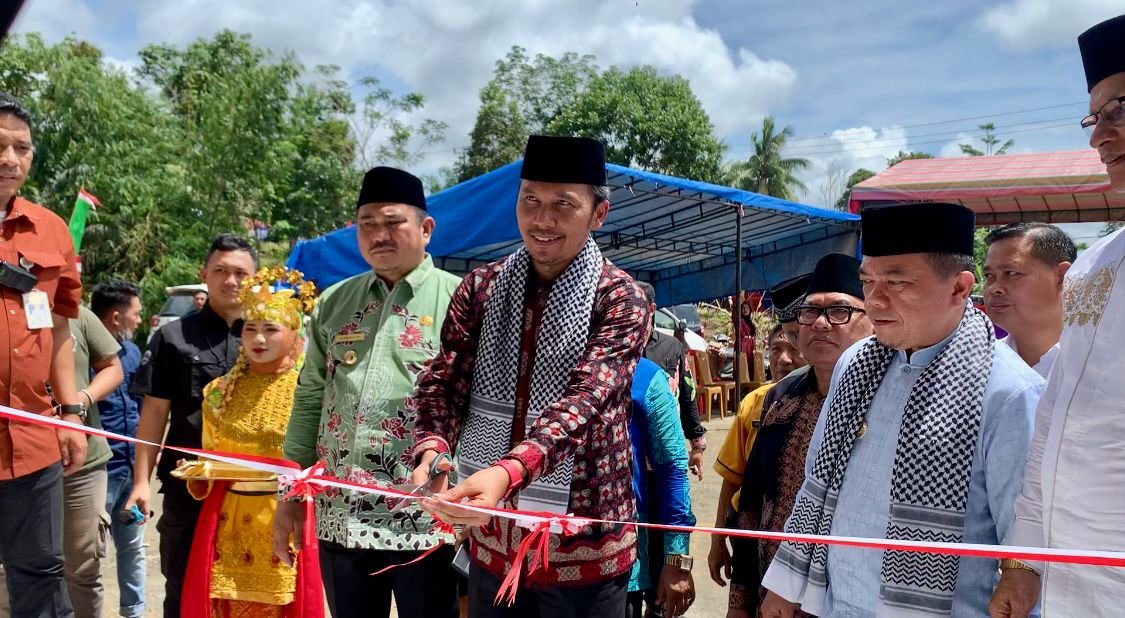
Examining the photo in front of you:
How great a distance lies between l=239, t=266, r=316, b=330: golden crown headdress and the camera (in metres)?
3.78

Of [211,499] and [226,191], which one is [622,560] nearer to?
[211,499]

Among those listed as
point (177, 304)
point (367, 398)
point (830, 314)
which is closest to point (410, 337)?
point (367, 398)

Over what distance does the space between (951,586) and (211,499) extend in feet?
9.66

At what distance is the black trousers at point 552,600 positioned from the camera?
230cm

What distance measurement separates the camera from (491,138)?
32031 millimetres

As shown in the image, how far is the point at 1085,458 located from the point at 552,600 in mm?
1335

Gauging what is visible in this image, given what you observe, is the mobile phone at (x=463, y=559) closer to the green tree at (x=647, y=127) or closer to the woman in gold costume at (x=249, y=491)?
the woman in gold costume at (x=249, y=491)

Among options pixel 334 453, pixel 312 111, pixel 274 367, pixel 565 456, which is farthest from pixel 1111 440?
pixel 312 111

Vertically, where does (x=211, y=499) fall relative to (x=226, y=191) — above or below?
below

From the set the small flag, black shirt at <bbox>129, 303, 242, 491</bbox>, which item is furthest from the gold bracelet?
the small flag

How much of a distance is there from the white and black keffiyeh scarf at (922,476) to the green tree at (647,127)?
32214mm

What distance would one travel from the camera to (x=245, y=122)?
16.8m

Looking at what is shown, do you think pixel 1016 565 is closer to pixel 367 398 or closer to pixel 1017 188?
pixel 367 398

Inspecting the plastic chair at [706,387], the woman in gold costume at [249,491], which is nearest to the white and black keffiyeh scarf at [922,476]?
the woman in gold costume at [249,491]
